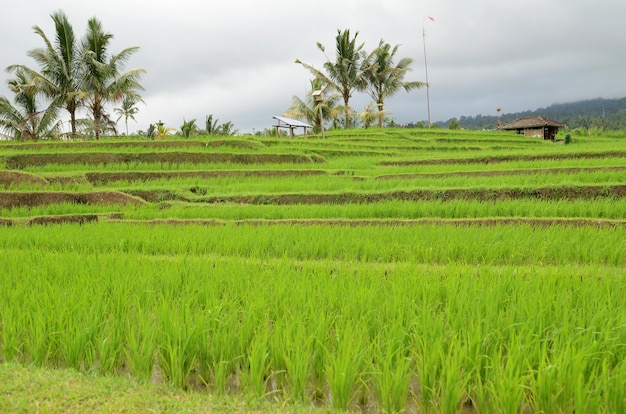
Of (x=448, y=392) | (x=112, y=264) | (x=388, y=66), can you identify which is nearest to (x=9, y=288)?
(x=112, y=264)

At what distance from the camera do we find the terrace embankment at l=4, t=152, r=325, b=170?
32.4ft

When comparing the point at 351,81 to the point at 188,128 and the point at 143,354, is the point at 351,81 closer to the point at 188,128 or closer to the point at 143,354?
the point at 188,128

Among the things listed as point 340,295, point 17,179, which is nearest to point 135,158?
point 17,179

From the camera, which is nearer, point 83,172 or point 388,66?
point 83,172

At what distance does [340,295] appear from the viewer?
2.45 meters

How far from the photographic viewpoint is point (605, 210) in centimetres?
508

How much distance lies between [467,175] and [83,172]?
753 cm

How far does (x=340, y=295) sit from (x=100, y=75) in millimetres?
16981

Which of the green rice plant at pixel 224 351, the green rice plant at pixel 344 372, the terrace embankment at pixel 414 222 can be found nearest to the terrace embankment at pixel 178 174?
the terrace embankment at pixel 414 222

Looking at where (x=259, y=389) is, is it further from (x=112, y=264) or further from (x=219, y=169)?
(x=219, y=169)

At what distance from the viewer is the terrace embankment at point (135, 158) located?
9867 millimetres

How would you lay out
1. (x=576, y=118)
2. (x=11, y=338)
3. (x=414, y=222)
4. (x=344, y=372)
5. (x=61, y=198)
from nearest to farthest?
(x=344, y=372)
(x=11, y=338)
(x=414, y=222)
(x=61, y=198)
(x=576, y=118)

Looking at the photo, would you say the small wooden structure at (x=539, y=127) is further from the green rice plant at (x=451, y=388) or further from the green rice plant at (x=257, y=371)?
the green rice plant at (x=257, y=371)

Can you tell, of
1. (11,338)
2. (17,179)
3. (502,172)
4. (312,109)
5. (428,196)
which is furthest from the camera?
(312,109)
